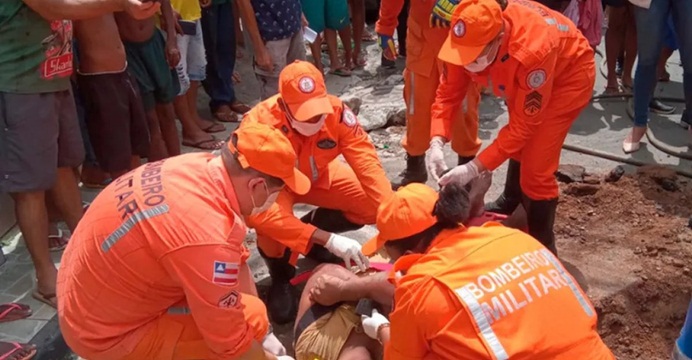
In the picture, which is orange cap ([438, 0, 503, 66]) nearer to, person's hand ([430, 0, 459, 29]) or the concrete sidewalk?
person's hand ([430, 0, 459, 29])

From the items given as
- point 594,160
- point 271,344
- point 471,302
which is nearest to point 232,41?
point 594,160

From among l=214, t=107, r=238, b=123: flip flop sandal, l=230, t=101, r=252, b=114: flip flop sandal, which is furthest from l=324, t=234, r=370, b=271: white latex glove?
l=230, t=101, r=252, b=114: flip flop sandal

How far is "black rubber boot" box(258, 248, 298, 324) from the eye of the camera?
3418mm

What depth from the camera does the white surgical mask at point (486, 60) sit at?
127 inches

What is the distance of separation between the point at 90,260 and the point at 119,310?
0.63ft

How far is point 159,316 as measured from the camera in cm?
250

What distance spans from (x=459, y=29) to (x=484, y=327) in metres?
1.54

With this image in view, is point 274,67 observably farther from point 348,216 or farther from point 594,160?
point 594,160

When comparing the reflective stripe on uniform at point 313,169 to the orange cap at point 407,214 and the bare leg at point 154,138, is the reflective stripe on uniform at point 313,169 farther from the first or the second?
the bare leg at point 154,138

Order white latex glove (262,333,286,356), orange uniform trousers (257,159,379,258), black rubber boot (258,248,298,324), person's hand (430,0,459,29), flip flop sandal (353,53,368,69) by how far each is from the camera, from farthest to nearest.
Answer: flip flop sandal (353,53,368,69), person's hand (430,0,459,29), orange uniform trousers (257,159,379,258), black rubber boot (258,248,298,324), white latex glove (262,333,286,356)

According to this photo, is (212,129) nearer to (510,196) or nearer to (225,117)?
(225,117)

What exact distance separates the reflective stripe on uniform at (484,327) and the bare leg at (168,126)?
306 cm

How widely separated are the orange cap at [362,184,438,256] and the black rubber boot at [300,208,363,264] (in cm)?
137

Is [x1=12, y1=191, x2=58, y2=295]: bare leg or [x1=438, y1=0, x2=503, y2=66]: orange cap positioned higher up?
[x1=438, y1=0, x2=503, y2=66]: orange cap
